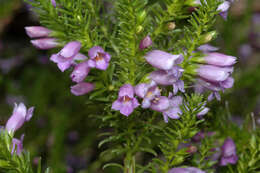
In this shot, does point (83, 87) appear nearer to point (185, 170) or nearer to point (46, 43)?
point (46, 43)

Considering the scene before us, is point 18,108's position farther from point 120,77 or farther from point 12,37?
point 12,37

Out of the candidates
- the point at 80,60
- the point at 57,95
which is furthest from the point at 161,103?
the point at 57,95

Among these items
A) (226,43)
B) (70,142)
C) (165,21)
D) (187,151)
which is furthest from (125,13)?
(226,43)

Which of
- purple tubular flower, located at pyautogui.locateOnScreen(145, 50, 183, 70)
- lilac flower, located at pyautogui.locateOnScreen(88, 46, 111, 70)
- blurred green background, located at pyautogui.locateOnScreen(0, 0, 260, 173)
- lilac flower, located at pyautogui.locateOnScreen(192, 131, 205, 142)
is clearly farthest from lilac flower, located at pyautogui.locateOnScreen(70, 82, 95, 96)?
blurred green background, located at pyautogui.locateOnScreen(0, 0, 260, 173)

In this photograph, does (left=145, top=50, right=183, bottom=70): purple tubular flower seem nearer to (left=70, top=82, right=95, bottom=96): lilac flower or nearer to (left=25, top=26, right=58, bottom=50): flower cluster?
(left=70, top=82, right=95, bottom=96): lilac flower

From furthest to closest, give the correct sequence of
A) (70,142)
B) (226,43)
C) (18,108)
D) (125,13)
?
(226,43)
(70,142)
(18,108)
(125,13)

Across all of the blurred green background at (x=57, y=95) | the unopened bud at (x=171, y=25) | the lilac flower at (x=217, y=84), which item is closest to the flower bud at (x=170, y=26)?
the unopened bud at (x=171, y=25)
